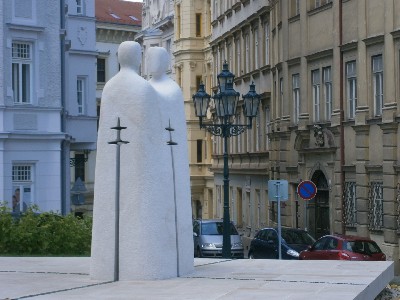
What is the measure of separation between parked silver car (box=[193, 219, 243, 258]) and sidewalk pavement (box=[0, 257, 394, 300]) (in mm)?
17517

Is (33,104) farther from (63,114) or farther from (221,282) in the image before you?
(221,282)

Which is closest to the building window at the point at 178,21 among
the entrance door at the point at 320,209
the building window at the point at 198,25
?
the building window at the point at 198,25

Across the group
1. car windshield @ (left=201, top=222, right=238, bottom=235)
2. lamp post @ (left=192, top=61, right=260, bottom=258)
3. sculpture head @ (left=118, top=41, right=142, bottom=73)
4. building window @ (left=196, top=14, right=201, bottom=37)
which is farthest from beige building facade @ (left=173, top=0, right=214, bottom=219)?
sculpture head @ (left=118, top=41, right=142, bottom=73)

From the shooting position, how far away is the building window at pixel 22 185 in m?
35.9

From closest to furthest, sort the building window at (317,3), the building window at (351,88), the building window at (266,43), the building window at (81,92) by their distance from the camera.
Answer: the building window at (351,88)
the building window at (317,3)
the building window at (81,92)
the building window at (266,43)

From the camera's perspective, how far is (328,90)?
4078 centimetres

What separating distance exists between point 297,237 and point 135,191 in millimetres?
18583

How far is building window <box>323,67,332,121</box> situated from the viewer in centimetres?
4047

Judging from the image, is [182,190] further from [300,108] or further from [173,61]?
[173,61]

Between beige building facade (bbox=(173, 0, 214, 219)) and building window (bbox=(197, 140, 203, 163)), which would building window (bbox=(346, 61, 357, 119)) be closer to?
beige building facade (bbox=(173, 0, 214, 219))

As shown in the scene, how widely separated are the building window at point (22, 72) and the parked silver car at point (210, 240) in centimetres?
771

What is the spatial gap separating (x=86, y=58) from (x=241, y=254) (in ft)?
31.2

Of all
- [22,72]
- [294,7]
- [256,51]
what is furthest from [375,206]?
[256,51]

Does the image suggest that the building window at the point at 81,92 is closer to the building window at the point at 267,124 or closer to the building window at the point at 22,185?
the building window at the point at 22,185
